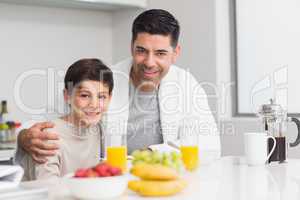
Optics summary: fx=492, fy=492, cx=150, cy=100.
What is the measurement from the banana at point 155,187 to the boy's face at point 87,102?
2.80 ft

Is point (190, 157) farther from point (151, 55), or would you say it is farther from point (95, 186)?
point (151, 55)

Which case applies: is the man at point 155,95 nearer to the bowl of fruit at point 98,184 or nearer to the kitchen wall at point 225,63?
the kitchen wall at point 225,63

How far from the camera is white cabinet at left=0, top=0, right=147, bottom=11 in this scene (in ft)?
10.9

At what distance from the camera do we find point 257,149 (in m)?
1.73

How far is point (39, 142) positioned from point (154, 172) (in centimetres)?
68

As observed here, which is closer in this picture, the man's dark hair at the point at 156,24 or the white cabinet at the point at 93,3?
the man's dark hair at the point at 156,24

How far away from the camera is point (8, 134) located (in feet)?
10.2

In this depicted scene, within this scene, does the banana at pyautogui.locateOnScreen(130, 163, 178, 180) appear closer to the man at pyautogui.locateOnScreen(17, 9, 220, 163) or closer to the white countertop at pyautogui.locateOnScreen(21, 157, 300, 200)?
the white countertop at pyautogui.locateOnScreen(21, 157, 300, 200)

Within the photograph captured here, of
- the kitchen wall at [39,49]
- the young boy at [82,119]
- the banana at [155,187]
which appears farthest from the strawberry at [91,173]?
the kitchen wall at [39,49]

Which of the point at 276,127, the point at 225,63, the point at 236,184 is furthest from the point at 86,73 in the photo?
the point at 225,63

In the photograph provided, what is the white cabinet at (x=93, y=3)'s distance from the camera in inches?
131

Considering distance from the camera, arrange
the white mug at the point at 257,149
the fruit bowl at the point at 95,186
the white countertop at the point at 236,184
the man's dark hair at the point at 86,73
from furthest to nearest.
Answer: the man's dark hair at the point at 86,73
the white mug at the point at 257,149
the white countertop at the point at 236,184
the fruit bowl at the point at 95,186

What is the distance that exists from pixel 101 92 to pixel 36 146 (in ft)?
1.44

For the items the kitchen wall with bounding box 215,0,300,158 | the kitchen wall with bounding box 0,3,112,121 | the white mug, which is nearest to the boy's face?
the white mug
